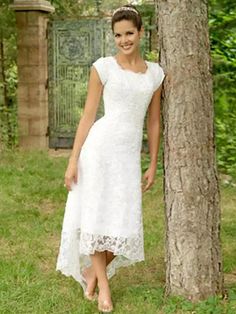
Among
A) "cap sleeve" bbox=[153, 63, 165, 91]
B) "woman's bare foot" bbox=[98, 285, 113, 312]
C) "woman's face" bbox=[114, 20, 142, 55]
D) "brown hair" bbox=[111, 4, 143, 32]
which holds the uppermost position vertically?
"brown hair" bbox=[111, 4, 143, 32]

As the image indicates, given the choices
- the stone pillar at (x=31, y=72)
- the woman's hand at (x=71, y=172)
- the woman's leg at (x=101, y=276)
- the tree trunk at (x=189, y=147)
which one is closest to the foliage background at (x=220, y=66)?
the stone pillar at (x=31, y=72)

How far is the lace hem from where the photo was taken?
339cm

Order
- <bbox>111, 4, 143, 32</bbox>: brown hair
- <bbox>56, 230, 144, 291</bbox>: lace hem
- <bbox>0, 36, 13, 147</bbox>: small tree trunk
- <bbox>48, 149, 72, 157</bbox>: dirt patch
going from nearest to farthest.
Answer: <bbox>111, 4, 143, 32</bbox>: brown hair, <bbox>56, 230, 144, 291</bbox>: lace hem, <bbox>48, 149, 72, 157</bbox>: dirt patch, <bbox>0, 36, 13, 147</bbox>: small tree trunk

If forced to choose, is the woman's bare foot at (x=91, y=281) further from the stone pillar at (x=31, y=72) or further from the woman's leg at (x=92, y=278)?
the stone pillar at (x=31, y=72)

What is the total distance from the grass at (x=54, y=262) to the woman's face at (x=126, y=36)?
4.36ft

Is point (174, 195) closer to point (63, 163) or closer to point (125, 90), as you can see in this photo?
point (125, 90)

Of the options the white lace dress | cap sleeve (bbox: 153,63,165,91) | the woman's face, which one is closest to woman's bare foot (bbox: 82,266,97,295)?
the white lace dress

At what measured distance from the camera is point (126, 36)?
3279mm

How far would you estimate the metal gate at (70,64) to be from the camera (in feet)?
31.7

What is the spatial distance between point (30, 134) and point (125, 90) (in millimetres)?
6545

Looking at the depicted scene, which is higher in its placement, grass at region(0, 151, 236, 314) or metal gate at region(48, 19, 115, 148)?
metal gate at region(48, 19, 115, 148)

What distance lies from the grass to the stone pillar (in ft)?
8.22

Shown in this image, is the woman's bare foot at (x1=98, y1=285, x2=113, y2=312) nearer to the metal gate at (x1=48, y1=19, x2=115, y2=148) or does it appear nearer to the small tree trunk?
the metal gate at (x1=48, y1=19, x2=115, y2=148)

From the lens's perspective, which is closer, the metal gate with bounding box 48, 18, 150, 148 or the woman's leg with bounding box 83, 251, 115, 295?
the woman's leg with bounding box 83, 251, 115, 295
